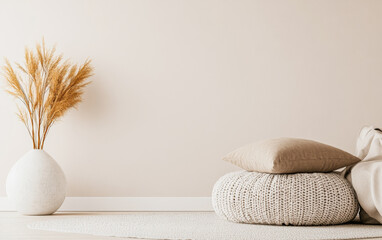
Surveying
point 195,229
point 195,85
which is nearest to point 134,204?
point 195,85

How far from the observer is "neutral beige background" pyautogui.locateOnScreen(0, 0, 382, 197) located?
4.20 m

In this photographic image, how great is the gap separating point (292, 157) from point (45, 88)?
6.31 feet

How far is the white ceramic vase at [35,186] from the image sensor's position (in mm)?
3781

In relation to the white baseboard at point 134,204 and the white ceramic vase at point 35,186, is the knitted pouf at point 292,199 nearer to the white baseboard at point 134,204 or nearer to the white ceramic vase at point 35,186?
the white baseboard at point 134,204

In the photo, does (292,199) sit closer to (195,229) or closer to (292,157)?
(292,157)

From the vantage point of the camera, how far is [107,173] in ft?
13.8

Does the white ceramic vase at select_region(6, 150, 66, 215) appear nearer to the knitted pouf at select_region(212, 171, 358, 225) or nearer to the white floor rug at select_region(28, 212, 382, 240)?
the white floor rug at select_region(28, 212, 382, 240)

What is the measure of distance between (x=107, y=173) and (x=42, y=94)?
0.71 metres

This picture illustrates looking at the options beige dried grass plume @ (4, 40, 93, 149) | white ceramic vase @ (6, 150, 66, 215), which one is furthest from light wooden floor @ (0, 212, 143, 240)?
beige dried grass plume @ (4, 40, 93, 149)

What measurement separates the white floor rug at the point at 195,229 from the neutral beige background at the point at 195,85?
931mm

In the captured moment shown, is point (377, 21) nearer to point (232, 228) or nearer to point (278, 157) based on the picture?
point (278, 157)

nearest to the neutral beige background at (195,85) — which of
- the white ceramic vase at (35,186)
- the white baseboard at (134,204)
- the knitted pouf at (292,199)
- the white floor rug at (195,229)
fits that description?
the white baseboard at (134,204)

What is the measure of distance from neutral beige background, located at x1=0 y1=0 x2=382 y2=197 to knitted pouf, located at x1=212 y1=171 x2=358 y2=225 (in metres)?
1.22

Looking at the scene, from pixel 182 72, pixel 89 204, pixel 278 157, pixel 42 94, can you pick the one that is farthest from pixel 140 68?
pixel 278 157
